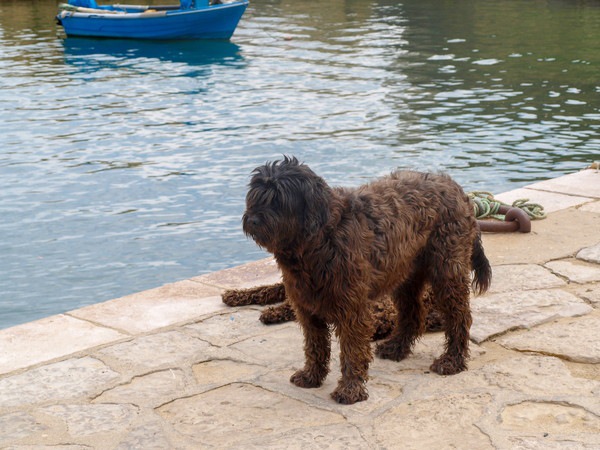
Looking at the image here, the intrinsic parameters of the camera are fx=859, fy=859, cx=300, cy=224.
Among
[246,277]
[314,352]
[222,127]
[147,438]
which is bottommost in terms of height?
[222,127]

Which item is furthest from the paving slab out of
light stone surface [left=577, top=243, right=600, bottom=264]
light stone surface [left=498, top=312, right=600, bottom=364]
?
light stone surface [left=498, top=312, right=600, bottom=364]

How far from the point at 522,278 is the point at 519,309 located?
0.61 m

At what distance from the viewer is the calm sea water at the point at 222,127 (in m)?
10.3

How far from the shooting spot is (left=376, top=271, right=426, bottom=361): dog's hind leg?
5.02 m

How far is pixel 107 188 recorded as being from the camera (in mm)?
12672

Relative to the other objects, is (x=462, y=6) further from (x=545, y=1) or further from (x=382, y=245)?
(x=382, y=245)

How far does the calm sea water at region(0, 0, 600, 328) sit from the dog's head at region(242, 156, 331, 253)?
505 cm

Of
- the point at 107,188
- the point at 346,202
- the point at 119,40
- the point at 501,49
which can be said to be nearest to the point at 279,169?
the point at 346,202

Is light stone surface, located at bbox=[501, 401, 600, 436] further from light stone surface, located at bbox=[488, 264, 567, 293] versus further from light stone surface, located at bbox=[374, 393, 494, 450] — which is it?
light stone surface, located at bbox=[488, 264, 567, 293]

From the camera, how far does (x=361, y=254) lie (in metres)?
4.30

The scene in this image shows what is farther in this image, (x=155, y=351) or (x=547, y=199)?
(x=547, y=199)

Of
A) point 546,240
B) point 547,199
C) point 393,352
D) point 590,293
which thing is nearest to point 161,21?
point 547,199

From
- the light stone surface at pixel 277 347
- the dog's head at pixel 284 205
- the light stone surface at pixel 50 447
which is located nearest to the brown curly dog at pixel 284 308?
the light stone surface at pixel 277 347

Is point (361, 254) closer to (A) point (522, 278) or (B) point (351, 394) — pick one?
(B) point (351, 394)
